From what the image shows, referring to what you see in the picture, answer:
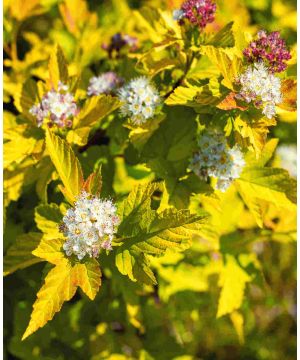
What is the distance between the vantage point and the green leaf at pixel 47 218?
1.55m

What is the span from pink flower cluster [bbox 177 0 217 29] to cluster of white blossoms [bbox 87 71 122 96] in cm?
39

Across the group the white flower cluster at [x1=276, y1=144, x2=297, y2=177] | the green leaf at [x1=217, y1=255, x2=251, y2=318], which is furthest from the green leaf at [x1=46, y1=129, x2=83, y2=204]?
the white flower cluster at [x1=276, y1=144, x2=297, y2=177]

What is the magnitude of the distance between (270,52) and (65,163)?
67 centimetres

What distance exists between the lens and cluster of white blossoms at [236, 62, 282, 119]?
137cm

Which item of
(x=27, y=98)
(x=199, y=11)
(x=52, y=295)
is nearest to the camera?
(x=52, y=295)

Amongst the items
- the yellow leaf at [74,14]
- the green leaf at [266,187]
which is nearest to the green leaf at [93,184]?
the green leaf at [266,187]

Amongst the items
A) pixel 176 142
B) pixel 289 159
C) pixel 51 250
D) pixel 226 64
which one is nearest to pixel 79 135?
pixel 176 142

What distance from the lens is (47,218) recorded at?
1.59 meters

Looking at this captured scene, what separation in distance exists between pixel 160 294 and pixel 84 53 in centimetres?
111

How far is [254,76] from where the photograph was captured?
137 centimetres

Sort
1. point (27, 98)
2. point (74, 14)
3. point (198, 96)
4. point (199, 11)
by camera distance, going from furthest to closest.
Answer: point (74, 14) → point (27, 98) → point (199, 11) → point (198, 96)

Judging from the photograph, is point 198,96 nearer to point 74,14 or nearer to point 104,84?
point 104,84

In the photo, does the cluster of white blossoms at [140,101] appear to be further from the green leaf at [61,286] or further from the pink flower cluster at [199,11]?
the green leaf at [61,286]

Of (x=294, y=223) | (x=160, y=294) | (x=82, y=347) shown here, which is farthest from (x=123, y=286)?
(x=294, y=223)
